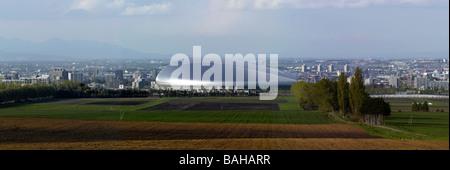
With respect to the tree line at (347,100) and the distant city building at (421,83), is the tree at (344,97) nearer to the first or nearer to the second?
the tree line at (347,100)

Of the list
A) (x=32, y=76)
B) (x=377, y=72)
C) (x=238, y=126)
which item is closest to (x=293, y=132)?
(x=238, y=126)

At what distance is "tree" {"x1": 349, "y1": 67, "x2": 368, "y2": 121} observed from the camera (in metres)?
30.0

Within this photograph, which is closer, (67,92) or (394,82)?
(67,92)

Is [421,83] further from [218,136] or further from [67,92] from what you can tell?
[218,136]

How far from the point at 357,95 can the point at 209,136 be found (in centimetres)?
1410

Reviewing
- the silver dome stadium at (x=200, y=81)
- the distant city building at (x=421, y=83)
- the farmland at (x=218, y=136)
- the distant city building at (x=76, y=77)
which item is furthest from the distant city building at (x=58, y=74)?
the distant city building at (x=421, y=83)

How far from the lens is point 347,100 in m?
32.4

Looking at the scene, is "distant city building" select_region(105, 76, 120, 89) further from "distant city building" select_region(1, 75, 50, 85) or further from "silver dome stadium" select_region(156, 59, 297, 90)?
"silver dome stadium" select_region(156, 59, 297, 90)

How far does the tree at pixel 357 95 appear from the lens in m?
30.0

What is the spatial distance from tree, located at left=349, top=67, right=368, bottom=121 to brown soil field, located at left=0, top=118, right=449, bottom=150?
4.38 metres

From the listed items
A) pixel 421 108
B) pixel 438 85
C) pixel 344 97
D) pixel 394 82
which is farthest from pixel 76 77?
pixel 394 82

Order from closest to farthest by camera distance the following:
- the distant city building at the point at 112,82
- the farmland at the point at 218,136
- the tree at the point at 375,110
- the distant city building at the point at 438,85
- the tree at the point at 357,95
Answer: the farmland at the point at 218,136 → the tree at the point at 375,110 → the tree at the point at 357,95 → the distant city building at the point at 112,82 → the distant city building at the point at 438,85

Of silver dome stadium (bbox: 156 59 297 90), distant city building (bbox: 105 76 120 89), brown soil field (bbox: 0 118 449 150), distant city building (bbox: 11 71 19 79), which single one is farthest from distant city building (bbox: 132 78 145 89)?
brown soil field (bbox: 0 118 449 150)
